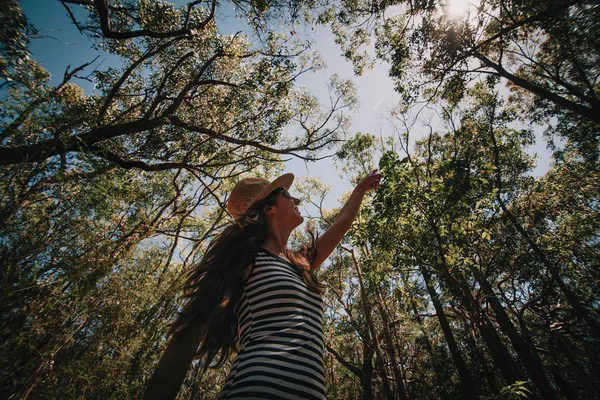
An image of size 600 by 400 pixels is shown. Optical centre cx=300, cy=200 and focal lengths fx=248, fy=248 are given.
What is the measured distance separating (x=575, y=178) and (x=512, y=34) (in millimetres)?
10822

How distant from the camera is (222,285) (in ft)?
4.63

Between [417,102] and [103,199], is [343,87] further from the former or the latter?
[103,199]

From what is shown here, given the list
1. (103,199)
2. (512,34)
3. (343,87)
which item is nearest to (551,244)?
(512,34)

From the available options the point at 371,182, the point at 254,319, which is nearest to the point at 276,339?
the point at 254,319

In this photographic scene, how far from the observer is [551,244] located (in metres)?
11.0

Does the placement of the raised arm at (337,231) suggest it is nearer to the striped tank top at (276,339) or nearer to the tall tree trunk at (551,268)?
the striped tank top at (276,339)

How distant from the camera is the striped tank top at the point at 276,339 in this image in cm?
101

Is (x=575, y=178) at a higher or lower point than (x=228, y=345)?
higher

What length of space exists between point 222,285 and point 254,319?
271mm

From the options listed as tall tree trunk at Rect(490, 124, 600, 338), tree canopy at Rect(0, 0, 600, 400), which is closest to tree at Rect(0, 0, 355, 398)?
tree canopy at Rect(0, 0, 600, 400)

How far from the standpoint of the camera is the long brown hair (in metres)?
1.28

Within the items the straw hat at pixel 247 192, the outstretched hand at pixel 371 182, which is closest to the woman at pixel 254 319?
the straw hat at pixel 247 192

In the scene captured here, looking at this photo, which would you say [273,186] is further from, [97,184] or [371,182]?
[97,184]

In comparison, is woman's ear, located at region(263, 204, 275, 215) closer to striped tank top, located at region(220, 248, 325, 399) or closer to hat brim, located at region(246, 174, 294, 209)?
hat brim, located at region(246, 174, 294, 209)
